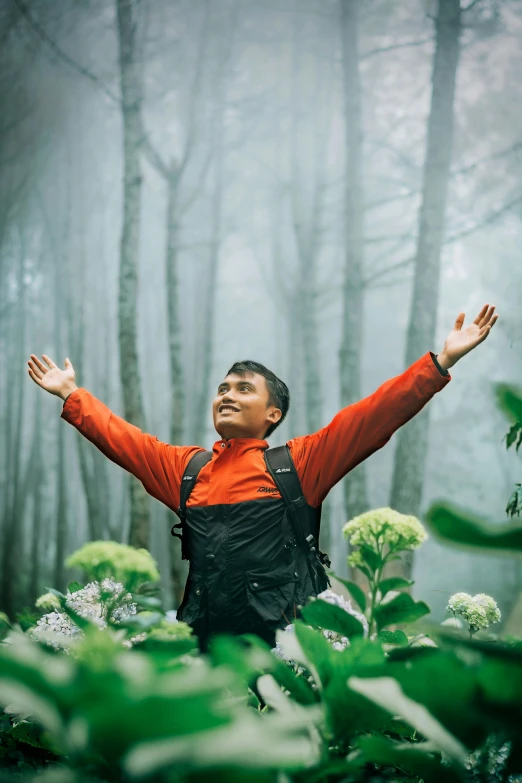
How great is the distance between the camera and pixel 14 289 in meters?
4.45

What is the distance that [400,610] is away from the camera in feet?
1.83

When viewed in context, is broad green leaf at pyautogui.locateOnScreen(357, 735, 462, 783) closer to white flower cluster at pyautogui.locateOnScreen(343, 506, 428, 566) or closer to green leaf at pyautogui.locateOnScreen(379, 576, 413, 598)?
green leaf at pyautogui.locateOnScreen(379, 576, 413, 598)

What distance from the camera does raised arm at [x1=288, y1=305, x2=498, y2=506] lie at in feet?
4.46

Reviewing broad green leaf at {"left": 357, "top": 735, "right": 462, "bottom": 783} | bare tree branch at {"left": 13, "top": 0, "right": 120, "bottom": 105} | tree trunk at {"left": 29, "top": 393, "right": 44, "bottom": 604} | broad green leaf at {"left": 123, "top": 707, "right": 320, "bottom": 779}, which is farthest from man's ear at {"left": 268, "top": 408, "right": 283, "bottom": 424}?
bare tree branch at {"left": 13, "top": 0, "right": 120, "bottom": 105}

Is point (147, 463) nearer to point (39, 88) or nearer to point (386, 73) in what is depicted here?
point (386, 73)

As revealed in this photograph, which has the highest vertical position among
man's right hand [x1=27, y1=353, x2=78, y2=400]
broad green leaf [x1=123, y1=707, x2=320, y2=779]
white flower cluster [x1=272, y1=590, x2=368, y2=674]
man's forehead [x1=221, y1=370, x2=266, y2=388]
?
man's forehead [x1=221, y1=370, x2=266, y2=388]

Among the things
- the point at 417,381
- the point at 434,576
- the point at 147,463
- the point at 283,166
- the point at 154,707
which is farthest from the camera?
the point at 283,166

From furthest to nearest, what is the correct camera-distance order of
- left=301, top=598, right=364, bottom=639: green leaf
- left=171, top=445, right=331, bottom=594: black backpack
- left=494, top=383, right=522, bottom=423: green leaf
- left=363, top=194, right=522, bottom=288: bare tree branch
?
left=363, top=194, right=522, bottom=288: bare tree branch < left=171, top=445, right=331, bottom=594: black backpack < left=301, top=598, right=364, bottom=639: green leaf < left=494, top=383, right=522, bottom=423: green leaf

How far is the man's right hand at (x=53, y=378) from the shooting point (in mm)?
1592

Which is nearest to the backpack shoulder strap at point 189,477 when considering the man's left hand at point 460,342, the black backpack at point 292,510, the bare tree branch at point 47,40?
the black backpack at point 292,510

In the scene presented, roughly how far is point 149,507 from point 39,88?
2.84 meters

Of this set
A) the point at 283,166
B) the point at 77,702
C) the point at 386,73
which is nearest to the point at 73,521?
the point at 283,166

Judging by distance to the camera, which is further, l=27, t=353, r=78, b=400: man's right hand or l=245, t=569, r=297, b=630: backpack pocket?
l=27, t=353, r=78, b=400: man's right hand

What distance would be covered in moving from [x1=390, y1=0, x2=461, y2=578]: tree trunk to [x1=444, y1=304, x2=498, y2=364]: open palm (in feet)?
6.54
